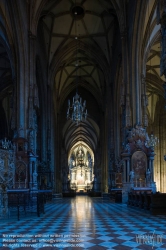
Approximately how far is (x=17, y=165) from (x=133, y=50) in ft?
35.7

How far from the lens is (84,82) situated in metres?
40.9

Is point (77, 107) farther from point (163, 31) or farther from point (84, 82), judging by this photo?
point (84, 82)

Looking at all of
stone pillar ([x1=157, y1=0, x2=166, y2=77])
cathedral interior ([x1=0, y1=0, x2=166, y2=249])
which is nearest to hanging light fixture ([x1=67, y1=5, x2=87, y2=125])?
cathedral interior ([x1=0, y1=0, x2=166, y2=249])

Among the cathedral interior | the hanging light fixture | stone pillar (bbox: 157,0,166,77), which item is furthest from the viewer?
the cathedral interior

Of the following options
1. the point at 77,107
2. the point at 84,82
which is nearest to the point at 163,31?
the point at 77,107

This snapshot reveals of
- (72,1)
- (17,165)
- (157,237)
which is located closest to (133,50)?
(72,1)

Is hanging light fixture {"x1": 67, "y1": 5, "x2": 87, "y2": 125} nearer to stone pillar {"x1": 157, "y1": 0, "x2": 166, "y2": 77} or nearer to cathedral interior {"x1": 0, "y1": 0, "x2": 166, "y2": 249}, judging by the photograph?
cathedral interior {"x1": 0, "y1": 0, "x2": 166, "y2": 249}

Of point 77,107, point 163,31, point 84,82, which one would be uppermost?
point 84,82

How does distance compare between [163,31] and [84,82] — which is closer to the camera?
[163,31]

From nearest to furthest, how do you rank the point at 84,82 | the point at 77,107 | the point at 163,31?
the point at 163,31 < the point at 77,107 < the point at 84,82

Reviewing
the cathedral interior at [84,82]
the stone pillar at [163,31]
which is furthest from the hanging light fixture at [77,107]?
the stone pillar at [163,31]

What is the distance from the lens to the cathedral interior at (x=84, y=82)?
64.5ft

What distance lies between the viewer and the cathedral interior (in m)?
19.7

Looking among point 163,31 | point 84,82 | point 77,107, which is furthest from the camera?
point 84,82
